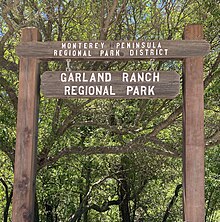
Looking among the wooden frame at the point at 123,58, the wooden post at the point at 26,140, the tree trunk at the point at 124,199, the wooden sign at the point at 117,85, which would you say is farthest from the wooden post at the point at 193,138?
the tree trunk at the point at 124,199

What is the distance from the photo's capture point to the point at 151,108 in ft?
23.9

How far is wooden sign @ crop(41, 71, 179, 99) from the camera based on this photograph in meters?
3.57

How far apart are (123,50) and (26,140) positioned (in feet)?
3.81

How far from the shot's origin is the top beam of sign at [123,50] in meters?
3.65

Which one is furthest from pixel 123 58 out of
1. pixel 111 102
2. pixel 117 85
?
pixel 111 102

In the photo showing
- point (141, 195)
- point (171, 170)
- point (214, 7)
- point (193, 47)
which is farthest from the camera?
point (141, 195)

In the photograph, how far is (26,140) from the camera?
11.9ft

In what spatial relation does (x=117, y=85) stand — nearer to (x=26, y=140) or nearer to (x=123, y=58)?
(x=123, y=58)

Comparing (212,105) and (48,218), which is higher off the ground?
(212,105)

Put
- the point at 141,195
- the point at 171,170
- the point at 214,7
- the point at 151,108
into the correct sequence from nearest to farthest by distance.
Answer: the point at 214,7 < the point at 151,108 < the point at 171,170 < the point at 141,195

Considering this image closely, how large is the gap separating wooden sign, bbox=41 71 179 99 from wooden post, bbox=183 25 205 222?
0.14 meters

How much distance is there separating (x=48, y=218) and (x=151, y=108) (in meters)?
6.97

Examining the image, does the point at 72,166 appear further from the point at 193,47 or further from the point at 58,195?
the point at 193,47

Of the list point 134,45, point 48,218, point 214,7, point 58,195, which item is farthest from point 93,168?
point 134,45
